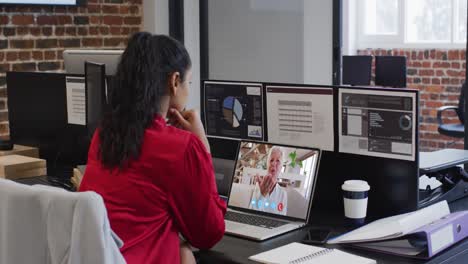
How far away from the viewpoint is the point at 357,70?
5.69m

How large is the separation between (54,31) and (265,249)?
10.7ft

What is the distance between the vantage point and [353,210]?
230cm

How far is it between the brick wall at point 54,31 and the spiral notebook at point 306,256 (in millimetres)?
2499

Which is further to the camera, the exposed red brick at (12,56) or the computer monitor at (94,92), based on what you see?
the exposed red brick at (12,56)

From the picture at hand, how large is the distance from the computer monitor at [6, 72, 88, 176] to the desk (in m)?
1.52

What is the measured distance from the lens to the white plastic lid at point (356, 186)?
2.29 m

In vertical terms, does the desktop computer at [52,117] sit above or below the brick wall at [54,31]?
below

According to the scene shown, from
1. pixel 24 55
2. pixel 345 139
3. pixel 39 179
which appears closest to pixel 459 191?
pixel 345 139

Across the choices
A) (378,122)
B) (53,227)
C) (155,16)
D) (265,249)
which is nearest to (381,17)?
(155,16)

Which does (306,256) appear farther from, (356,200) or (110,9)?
(110,9)

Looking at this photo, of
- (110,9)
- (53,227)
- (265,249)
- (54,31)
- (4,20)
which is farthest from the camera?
(110,9)

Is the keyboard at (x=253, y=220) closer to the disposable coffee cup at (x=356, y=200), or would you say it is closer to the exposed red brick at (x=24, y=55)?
the disposable coffee cup at (x=356, y=200)

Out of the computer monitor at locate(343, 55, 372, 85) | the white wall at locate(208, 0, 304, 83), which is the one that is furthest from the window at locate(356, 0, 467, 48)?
the white wall at locate(208, 0, 304, 83)

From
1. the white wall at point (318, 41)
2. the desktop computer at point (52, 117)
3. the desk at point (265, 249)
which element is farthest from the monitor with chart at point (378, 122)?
the white wall at point (318, 41)
